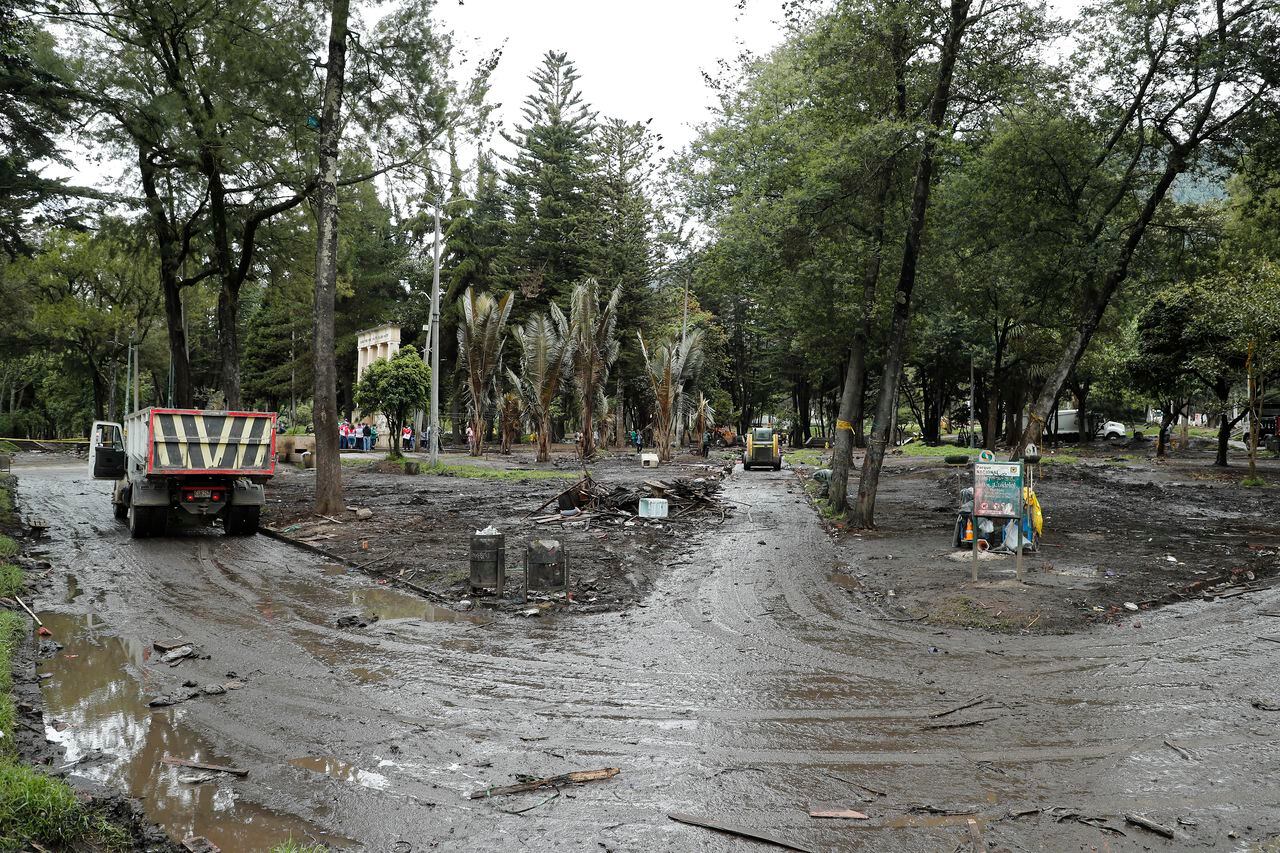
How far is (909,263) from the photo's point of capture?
15.7 metres

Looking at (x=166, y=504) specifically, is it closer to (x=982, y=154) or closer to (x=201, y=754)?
(x=201, y=754)

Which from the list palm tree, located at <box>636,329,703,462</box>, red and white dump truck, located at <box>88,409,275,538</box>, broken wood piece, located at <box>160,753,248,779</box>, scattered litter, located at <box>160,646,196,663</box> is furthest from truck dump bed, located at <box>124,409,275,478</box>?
palm tree, located at <box>636,329,703,462</box>

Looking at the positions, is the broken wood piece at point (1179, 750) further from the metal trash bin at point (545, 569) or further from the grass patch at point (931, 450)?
the grass patch at point (931, 450)

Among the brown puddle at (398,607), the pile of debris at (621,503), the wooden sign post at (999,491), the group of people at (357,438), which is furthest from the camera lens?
the group of people at (357,438)

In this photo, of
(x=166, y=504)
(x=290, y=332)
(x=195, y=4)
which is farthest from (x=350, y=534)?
(x=290, y=332)

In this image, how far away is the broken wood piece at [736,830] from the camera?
4.43 meters

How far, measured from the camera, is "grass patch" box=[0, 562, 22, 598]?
9.69m

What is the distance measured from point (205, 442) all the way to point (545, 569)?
7781mm

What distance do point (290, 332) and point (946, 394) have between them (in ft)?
172

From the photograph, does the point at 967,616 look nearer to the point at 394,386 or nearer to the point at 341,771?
the point at 341,771

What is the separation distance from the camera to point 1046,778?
526 cm

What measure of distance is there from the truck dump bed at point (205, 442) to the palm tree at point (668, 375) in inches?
916

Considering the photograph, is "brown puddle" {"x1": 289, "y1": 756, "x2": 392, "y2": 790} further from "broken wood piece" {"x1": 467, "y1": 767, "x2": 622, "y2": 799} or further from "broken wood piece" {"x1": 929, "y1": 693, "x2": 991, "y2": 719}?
"broken wood piece" {"x1": 929, "y1": 693, "x2": 991, "y2": 719}

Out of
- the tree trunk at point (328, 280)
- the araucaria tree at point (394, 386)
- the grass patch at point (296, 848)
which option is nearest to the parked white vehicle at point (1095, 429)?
the araucaria tree at point (394, 386)
